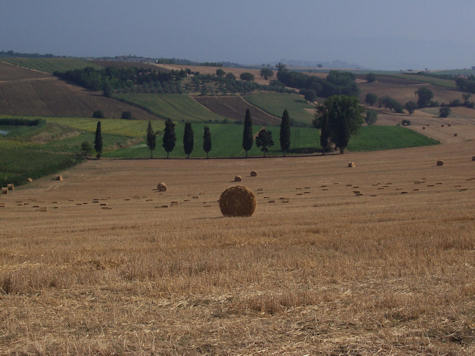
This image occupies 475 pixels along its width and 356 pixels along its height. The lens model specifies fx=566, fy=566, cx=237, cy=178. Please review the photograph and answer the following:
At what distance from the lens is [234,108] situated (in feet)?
506

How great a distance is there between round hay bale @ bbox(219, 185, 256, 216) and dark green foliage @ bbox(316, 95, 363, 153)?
220 ft

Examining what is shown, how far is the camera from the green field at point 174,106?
142375mm

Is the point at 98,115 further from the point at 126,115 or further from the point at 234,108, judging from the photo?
the point at 234,108

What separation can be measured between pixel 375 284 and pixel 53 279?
19.0 ft

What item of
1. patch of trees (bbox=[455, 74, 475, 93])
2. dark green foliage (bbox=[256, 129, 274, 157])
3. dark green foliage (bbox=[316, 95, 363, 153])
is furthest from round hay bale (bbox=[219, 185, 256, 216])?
patch of trees (bbox=[455, 74, 475, 93])

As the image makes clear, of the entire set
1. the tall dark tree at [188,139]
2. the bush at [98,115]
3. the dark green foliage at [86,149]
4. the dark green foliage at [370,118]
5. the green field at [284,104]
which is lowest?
the dark green foliage at [86,149]

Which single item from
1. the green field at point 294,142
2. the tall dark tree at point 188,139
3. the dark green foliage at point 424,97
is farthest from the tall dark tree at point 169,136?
the dark green foliage at point 424,97

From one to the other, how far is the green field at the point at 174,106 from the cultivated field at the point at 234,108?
2.92m

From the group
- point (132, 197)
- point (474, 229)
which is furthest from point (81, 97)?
point (474, 229)

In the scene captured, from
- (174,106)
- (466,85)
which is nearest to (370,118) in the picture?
(174,106)

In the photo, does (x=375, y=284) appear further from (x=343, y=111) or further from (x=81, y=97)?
(x=81, y=97)

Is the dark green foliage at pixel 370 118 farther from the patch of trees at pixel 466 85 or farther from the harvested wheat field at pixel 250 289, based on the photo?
the harvested wheat field at pixel 250 289

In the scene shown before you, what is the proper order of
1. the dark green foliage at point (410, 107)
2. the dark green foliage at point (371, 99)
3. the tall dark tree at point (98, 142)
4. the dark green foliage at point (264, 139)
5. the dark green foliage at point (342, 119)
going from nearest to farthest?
A: the tall dark tree at point (98, 142), the dark green foliage at point (264, 139), the dark green foliage at point (342, 119), the dark green foliage at point (410, 107), the dark green foliage at point (371, 99)

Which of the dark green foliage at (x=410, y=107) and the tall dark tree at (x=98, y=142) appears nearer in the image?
the tall dark tree at (x=98, y=142)
